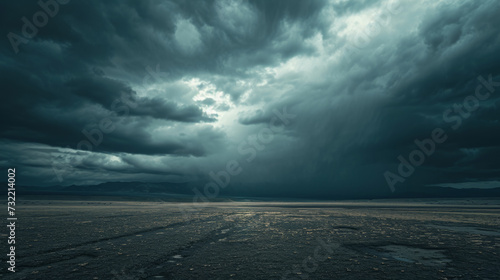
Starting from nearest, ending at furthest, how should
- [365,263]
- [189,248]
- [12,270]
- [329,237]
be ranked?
[12,270] → [365,263] → [189,248] → [329,237]

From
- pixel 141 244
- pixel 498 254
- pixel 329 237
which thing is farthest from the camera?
pixel 329 237

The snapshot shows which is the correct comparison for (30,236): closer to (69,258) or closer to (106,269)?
(69,258)

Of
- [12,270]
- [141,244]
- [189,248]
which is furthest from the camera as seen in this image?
[141,244]

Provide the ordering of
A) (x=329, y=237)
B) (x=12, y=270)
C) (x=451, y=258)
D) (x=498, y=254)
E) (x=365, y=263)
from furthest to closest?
1. (x=329, y=237)
2. (x=498, y=254)
3. (x=451, y=258)
4. (x=365, y=263)
5. (x=12, y=270)

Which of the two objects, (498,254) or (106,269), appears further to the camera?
(498,254)

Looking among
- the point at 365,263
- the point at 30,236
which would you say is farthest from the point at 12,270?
the point at 365,263

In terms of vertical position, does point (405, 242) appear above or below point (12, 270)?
below

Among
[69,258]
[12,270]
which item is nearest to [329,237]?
[69,258]

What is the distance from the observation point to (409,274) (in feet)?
30.0

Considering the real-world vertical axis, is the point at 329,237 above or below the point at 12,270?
below

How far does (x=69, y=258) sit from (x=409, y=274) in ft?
43.9

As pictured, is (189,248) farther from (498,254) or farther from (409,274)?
(498,254)

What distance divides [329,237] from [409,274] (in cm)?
844

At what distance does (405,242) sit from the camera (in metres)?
15.7
